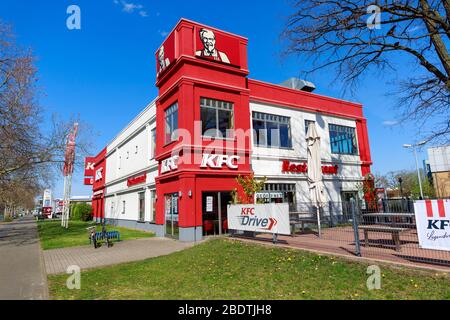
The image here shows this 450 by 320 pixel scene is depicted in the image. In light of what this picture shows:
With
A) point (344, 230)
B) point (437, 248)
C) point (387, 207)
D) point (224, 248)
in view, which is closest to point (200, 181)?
point (224, 248)

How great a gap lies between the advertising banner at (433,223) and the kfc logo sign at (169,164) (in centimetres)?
1147

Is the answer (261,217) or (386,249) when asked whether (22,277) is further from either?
(386,249)

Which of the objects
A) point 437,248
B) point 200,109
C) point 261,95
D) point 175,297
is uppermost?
point 261,95

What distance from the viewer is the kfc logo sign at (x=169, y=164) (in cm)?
1599

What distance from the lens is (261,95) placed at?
19438 millimetres

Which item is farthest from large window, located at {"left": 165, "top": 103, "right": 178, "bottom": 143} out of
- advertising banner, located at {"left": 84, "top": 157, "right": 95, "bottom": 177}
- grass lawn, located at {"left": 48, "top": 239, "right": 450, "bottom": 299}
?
advertising banner, located at {"left": 84, "top": 157, "right": 95, "bottom": 177}

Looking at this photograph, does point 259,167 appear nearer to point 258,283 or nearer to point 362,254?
point 362,254

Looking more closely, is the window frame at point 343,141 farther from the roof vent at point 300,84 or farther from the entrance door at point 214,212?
the entrance door at point 214,212

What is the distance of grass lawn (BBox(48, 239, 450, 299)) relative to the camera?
5551 millimetres

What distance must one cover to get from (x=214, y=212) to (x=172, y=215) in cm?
269

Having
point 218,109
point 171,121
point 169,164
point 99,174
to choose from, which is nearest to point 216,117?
point 218,109

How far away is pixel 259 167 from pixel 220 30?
28.2 ft

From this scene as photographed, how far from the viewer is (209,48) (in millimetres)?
16828

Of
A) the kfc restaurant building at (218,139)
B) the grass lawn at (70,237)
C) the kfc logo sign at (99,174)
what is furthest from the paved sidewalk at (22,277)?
the kfc logo sign at (99,174)
